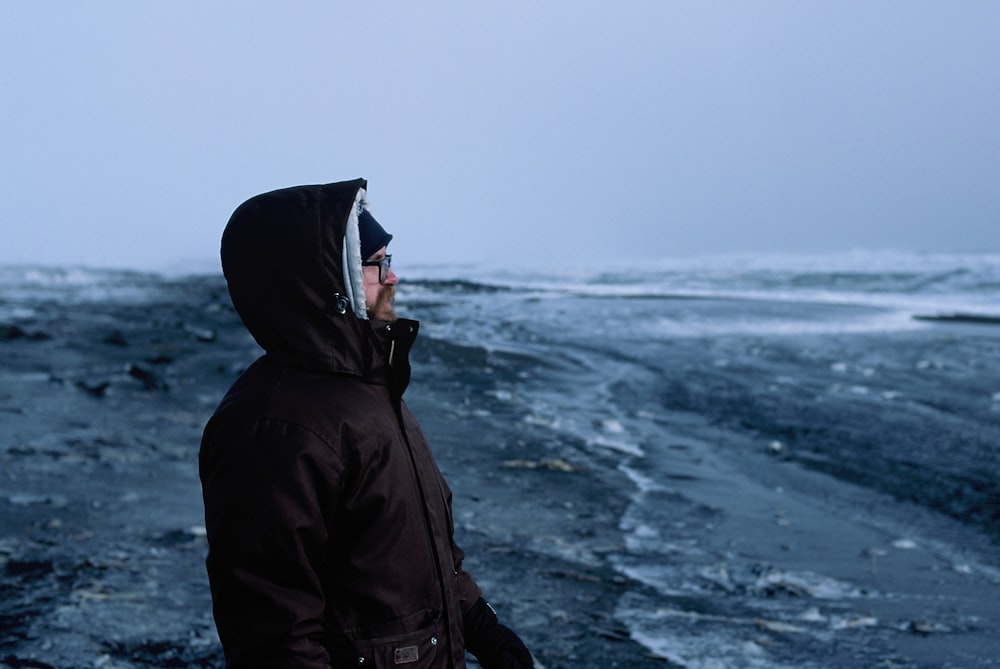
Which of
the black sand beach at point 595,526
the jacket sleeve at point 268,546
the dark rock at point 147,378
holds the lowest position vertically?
the black sand beach at point 595,526

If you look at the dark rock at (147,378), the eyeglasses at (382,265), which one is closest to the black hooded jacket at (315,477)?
the eyeglasses at (382,265)

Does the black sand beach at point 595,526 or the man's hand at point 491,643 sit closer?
→ the man's hand at point 491,643

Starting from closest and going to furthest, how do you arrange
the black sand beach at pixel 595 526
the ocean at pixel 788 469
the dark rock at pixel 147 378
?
the black sand beach at pixel 595 526, the ocean at pixel 788 469, the dark rock at pixel 147 378

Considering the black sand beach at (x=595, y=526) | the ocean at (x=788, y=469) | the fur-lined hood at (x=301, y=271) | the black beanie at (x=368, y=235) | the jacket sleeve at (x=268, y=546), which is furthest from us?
the ocean at (x=788, y=469)

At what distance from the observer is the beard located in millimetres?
2199

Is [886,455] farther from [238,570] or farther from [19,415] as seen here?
[19,415]

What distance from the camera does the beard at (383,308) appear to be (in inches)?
86.6

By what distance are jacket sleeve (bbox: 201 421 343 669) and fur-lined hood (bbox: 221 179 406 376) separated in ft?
0.69

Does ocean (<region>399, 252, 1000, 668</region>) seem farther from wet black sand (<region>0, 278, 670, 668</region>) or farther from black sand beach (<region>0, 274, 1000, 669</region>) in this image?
wet black sand (<region>0, 278, 670, 668</region>)

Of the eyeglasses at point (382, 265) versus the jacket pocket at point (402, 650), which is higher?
the eyeglasses at point (382, 265)

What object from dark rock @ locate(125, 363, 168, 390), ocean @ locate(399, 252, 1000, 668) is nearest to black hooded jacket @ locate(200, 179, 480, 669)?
ocean @ locate(399, 252, 1000, 668)

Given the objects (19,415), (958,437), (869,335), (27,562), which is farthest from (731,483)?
(869,335)

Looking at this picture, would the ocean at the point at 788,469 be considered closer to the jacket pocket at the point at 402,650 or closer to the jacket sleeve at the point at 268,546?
the jacket pocket at the point at 402,650

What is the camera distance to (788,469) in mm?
7980
